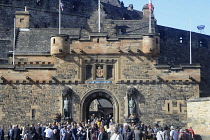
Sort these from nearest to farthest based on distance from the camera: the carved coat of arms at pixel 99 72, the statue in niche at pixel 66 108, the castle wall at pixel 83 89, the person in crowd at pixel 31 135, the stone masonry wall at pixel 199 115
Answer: the person in crowd at pixel 31 135 < the stone masonry wall at pixel 199 115 < the statue in niche at pixel 66 108 < the castle wall at pixel 83 89 < the carved coat of arms at pixel 99 72

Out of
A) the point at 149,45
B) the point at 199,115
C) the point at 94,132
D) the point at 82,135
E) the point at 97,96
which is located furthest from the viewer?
the point at 97,96

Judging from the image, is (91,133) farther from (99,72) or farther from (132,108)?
(99,72)

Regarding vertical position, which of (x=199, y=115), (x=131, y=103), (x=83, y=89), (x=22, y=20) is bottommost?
(x=199, y=115)

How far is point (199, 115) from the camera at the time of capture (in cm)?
3916

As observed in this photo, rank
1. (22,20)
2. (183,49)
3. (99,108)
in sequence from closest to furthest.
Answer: (22,20) → (99,108) → (183,49)

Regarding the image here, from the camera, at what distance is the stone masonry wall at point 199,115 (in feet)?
124

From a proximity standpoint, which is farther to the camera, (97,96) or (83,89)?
(97,96)

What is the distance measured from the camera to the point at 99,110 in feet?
224

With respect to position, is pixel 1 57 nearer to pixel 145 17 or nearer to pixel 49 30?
pixel 49 30

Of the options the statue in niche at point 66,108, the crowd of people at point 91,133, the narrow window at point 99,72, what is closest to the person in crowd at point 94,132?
the crowd of people at point 91,133

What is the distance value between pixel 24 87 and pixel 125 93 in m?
7.12

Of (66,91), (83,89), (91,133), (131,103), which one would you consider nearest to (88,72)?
(83,89)

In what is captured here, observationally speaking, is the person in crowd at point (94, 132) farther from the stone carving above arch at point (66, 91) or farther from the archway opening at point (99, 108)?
the archway opening at point (99, 108)

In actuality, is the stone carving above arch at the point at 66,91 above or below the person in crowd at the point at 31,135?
above
